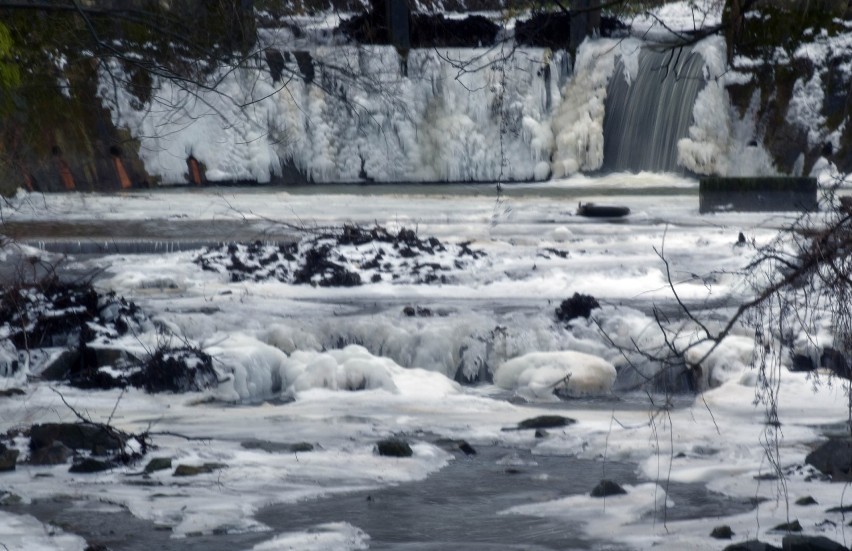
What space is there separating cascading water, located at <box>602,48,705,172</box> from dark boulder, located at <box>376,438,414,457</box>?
1603cm

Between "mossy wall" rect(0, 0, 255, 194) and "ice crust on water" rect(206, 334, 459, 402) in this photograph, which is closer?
"mossy wall" rect(0, 0, 255, 194)

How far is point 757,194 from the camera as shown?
1680 cm

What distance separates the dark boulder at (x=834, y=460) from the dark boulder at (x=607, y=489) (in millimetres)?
996

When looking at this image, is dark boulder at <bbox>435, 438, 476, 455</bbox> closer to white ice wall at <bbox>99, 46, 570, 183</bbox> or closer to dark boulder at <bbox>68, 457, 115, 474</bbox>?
dark boulder at <bbox>68, 457, 115, 474</bbox>

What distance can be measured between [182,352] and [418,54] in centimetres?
1567

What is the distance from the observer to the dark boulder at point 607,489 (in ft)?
19.5

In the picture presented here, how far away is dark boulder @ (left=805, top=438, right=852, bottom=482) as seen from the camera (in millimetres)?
5945

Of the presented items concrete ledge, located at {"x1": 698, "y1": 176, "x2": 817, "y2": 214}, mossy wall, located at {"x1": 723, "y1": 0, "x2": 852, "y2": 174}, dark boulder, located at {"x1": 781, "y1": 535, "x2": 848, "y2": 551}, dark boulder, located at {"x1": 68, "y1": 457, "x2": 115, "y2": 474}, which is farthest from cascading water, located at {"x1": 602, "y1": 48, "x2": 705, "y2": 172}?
dark boulder, located at {"x1": 781, "y1": 535, "x2": 848, "y2": 551}

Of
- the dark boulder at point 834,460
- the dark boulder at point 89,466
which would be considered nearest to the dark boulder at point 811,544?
the dark boulder at point 834,460

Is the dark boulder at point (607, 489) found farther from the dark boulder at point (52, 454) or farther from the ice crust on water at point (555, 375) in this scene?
the dark boulder at point (52, 454)

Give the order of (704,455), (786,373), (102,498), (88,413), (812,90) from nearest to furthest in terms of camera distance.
Answer: (102,498)
(704,455)
(88,413)
(786,373)
(812,90)

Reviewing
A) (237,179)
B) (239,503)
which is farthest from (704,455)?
(237,179)

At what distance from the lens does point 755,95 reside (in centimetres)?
2286

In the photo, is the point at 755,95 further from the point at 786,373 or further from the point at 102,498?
the point at 102,498
